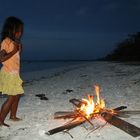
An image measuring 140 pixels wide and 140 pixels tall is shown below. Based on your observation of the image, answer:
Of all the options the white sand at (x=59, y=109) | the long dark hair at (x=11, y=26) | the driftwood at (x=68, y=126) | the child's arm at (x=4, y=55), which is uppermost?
the long dark hair at (x=11, y=26)

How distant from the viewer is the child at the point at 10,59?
679 cm

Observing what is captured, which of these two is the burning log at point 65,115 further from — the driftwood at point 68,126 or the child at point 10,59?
the child at point 10,59

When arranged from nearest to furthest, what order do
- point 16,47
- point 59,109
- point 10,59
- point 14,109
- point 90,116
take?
1. point 16,47
2. point 10,59
3. point 90,116
4. point 14,109
5. point 59,109

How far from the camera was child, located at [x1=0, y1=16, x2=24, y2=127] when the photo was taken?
679 centimetres

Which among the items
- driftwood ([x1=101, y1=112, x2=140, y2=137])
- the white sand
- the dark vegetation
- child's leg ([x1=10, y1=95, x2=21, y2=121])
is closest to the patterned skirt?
child's leg ([x1=10, y1=95, x2=21, y2=121])

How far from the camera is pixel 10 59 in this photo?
6.94 m

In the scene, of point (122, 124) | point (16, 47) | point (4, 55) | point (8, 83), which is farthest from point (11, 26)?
point (122, 124)

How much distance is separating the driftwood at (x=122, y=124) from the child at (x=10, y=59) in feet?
5.97

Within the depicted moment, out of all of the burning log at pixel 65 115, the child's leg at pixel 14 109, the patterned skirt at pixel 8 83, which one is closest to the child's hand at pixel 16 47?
the patterned skirt at pixel 8 83

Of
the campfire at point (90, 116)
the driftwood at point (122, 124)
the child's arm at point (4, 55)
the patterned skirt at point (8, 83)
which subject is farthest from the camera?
the patterned skirt at point (8, 83)

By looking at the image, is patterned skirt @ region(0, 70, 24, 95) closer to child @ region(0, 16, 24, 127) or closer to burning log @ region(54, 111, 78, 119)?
child @ region(0, 16, 24, 127)

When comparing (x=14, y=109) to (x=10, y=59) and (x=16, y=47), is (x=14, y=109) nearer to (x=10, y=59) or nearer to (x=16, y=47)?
(x=10, y=59)

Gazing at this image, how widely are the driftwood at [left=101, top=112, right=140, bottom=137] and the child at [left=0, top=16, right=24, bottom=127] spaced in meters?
1.82

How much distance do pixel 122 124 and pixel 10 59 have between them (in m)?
2.49
